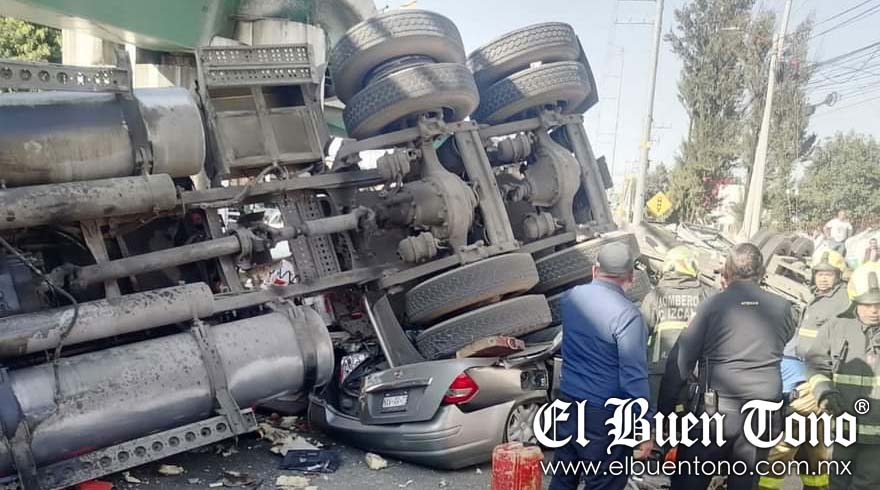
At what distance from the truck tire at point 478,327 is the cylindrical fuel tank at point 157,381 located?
2.59 feet

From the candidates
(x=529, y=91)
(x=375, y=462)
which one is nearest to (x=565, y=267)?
(x=529, y=91)

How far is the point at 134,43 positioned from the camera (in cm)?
703

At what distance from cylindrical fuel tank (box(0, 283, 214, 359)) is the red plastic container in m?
2.69

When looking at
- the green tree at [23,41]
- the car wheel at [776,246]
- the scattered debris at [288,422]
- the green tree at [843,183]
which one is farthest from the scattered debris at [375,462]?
the green tree at [843,183]

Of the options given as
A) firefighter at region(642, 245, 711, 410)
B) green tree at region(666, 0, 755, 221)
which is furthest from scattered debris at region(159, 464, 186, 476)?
green tree at region(666, 0, 755, 221)

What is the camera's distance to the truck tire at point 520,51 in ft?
21.8

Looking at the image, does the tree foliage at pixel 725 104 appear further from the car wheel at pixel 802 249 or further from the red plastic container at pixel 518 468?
the red plastic container at pixel 518 468

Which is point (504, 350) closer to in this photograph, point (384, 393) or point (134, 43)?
point (384, 393)

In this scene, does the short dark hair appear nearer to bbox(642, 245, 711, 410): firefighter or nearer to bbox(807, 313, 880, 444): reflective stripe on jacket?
bbox(807, 313, 880, 444): reflective stripe on jacket

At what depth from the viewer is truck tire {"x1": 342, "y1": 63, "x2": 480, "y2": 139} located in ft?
18.6

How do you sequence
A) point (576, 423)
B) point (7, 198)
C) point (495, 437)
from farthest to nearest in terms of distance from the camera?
point (495, 437)
point (7, 198)
point (576, 423)

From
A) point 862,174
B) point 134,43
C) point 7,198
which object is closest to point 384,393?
point 7,198

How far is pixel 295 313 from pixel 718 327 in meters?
2.61

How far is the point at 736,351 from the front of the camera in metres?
3.61
